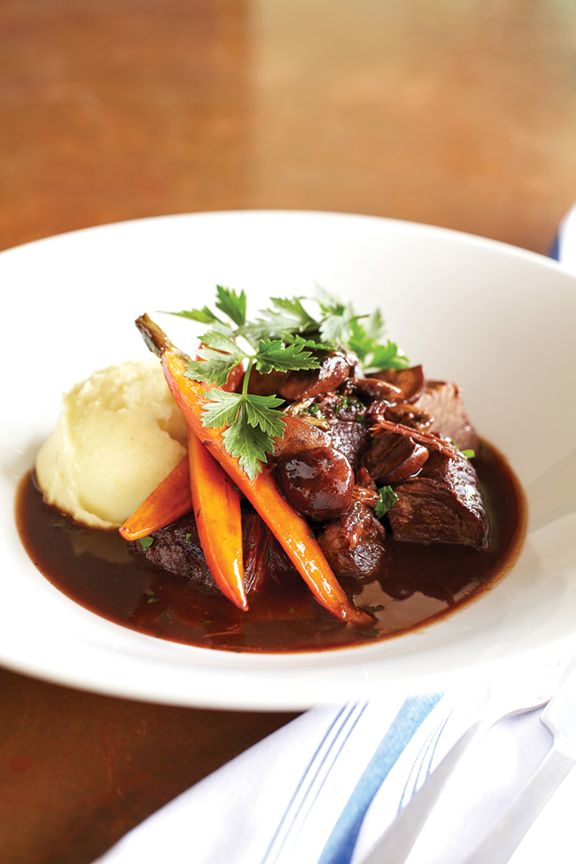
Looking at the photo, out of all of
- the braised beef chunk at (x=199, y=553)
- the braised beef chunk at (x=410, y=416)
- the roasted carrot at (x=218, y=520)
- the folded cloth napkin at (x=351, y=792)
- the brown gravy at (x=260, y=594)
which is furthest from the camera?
the braised beef chunk at (x=410, y=416)

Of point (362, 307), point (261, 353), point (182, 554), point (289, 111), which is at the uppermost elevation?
point (261, 353)

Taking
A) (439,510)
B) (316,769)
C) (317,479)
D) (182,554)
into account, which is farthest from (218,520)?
(316,769)

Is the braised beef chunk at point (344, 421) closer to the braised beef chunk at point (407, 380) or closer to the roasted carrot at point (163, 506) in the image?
the braised beef chunk at point (407, 380)

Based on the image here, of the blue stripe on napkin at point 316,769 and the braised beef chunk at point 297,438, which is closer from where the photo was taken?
the blue stripe on napkin at point 316,769

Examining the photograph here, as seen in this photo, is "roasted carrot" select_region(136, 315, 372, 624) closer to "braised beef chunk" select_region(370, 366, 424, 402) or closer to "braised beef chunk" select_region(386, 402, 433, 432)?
"braised beef chunk" select_region(386, 402, 433, 432)

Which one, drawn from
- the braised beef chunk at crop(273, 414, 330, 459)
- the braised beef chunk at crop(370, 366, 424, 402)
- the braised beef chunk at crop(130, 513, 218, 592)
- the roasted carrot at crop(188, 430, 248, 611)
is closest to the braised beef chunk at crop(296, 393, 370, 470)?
the braised beef chunk at crop(273, 414, 330, 459)

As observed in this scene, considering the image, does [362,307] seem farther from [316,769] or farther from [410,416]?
[316,769]

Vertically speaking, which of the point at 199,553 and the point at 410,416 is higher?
the point at 410,416

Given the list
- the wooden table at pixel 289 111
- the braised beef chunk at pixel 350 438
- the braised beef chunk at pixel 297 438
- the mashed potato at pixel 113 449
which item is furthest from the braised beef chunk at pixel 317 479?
the wooden table at pixel 289 111
